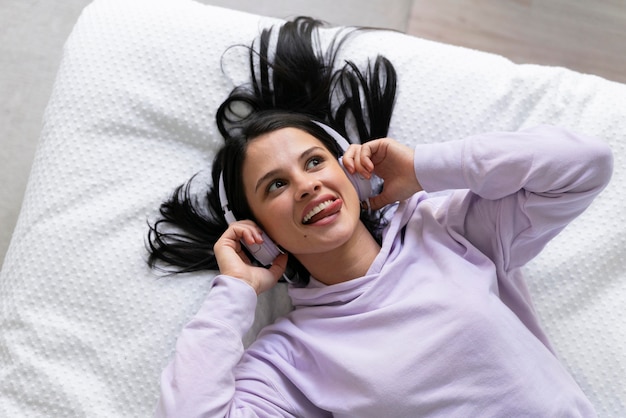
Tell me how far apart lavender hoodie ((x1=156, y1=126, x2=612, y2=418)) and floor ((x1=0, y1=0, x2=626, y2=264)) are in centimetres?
78

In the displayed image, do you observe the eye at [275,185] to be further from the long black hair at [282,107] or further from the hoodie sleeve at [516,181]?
the hoodie sleeve at [516,181]

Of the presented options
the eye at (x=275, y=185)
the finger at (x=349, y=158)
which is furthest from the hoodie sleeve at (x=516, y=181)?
the eye at (x=275, y=185)

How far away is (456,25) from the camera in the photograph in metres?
1.86

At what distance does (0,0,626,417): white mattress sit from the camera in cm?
124

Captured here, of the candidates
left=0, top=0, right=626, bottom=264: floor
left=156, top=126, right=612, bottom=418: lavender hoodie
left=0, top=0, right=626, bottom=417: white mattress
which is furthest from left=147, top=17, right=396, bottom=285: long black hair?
left=0, top=0, right=626, bottom=264: floor

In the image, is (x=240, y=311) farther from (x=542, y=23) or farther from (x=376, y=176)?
(x=542, y=23)

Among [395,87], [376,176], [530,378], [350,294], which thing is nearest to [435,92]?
[395,87]

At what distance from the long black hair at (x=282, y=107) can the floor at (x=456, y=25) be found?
0.47m

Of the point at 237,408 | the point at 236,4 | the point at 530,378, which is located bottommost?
the point at 237,408

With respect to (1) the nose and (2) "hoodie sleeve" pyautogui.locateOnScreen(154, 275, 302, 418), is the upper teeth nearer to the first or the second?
(1) the nose

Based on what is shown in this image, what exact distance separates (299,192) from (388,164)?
199mm

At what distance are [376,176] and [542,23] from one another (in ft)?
2.92

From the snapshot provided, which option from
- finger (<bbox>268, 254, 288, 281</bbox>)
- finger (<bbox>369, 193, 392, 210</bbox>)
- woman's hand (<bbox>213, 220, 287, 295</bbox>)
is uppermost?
finger (<bbox>369, 193, 392, 210</bbox>)

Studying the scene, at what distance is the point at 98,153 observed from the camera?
1340mm
